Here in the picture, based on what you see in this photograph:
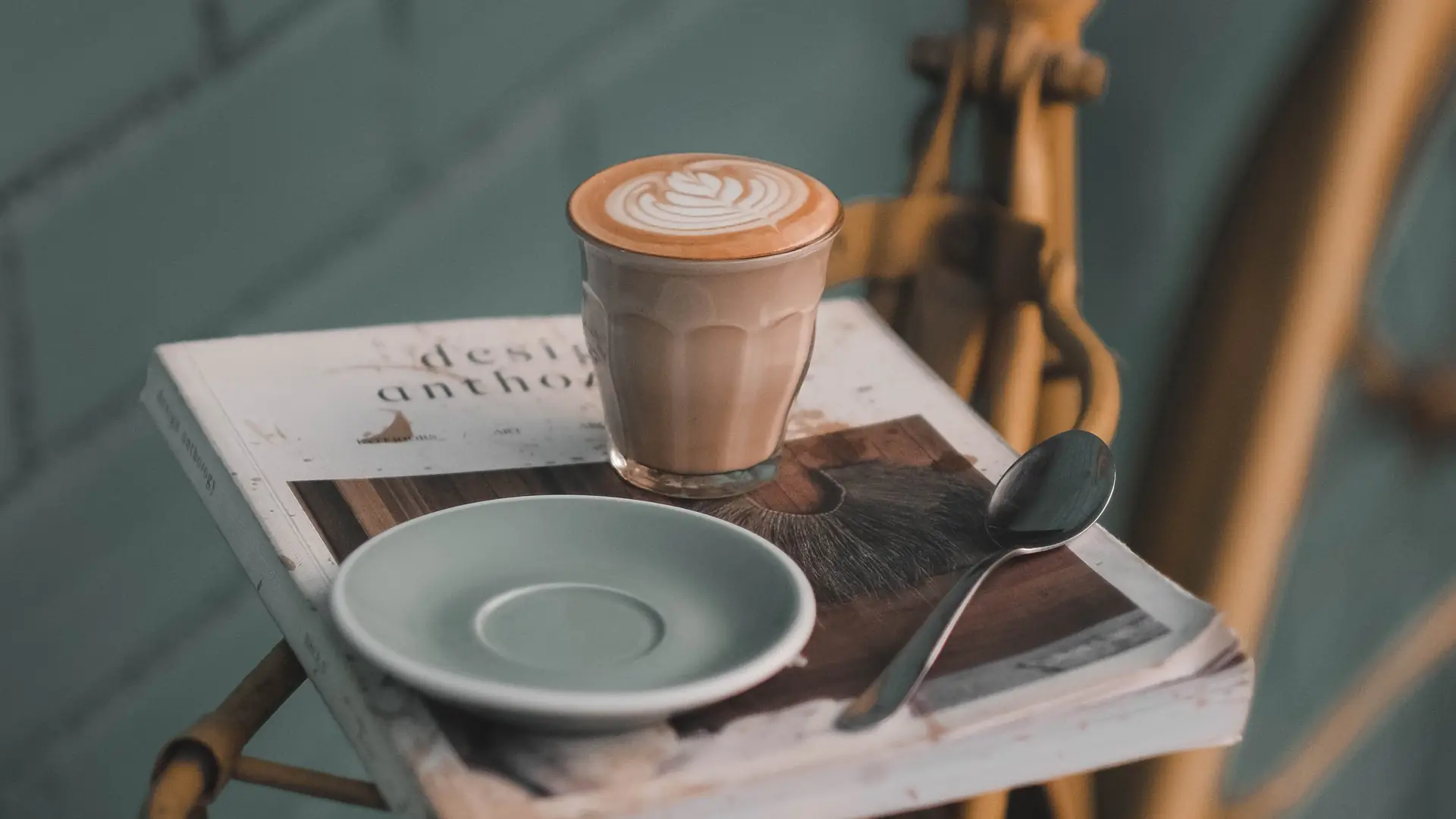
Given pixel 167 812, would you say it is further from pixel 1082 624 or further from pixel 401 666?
→ pixel 1082 624

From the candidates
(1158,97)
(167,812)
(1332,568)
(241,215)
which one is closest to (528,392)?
(167,812)

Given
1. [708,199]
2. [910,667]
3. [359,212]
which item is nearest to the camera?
[910,667]

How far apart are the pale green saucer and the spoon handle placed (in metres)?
0.02

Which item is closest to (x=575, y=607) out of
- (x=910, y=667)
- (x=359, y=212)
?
(x=910, y=667)

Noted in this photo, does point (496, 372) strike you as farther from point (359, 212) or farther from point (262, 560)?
point (359, 212)

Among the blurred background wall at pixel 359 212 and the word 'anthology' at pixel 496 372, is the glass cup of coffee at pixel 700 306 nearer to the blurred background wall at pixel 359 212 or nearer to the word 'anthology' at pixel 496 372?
the word 'anthology' at pixel 496 372

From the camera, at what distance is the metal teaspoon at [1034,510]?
0.40m

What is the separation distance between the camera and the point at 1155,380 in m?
1.09

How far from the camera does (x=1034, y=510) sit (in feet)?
1.55

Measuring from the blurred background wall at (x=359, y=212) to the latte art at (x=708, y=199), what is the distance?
41cm

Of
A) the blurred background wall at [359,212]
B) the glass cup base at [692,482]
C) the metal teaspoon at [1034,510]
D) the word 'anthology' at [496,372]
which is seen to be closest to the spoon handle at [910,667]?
the metal teaspoon at [1034,510]

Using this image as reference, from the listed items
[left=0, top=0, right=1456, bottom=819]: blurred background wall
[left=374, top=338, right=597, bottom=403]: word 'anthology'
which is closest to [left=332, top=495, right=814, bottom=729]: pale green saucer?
[left=374, top=338, right=597, bottom=403]: word 'anthology'

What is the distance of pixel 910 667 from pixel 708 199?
0.19m

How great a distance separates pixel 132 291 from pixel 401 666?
0.56m
